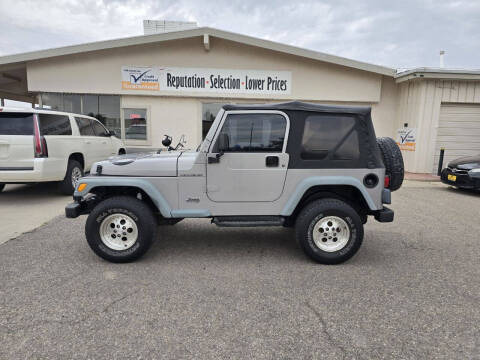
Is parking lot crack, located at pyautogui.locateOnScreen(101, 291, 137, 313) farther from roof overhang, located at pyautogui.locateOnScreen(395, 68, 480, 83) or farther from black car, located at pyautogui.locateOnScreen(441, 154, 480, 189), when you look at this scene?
roof overhang, located at pyautogui.locateOnScreen(395, 68, 480, 83)

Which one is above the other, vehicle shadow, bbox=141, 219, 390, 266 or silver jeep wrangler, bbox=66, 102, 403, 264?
silver jeep wrangler, bbox=66, 102, 403, 264

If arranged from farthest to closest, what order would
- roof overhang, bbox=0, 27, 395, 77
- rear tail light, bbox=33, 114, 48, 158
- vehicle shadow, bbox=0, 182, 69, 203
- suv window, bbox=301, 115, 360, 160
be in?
roof overhang, bbox=0, 27, 395, 77 < vehicle shadow, bbox=0, 182, 69, 203 < rear tail light, bbox=33, 114, 48, 158 < suv window, bbox=301, 115, 360, 160

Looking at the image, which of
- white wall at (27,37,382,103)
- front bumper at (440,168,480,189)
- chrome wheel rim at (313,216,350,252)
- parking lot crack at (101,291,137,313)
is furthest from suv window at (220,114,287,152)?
white wall at (27,37,382,103)

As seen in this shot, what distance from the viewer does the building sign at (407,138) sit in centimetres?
1070

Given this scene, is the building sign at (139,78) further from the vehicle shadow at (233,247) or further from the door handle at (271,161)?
the door handle at (271,161)

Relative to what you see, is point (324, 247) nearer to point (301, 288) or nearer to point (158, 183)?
point (301, 288)

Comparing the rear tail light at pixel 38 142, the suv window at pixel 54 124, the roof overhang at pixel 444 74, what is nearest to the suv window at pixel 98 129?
the suv window at pixel 54 124

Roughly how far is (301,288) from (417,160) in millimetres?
9919

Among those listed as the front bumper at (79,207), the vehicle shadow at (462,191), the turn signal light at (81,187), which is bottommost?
the vehicle shadow at (462,191)

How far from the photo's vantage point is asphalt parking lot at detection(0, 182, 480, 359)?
2.12m

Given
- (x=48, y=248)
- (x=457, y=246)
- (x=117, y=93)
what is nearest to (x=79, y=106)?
(x=117, y=93)

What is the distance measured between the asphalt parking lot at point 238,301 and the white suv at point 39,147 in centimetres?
237

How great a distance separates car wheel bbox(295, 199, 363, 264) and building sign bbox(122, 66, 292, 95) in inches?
320

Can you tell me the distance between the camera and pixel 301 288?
2.94 meters
